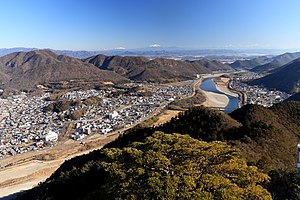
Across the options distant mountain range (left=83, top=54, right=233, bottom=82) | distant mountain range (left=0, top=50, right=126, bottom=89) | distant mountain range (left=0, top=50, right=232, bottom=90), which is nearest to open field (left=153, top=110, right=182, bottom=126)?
distant mountain range (left=0, top=50, right=232, bottom=90)

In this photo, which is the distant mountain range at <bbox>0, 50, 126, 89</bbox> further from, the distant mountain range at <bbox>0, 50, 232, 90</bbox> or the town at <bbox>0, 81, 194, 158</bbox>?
the town at <bbox>0, 81, 194, 158</bbox>

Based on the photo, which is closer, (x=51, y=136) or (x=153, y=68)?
(x=51, y=136)

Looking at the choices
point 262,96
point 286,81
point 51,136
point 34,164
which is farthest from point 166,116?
point 286,81

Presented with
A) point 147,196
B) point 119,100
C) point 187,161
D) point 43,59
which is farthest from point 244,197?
point 43,59

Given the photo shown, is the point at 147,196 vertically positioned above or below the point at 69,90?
above

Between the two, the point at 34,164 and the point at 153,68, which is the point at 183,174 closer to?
the point at 34,164

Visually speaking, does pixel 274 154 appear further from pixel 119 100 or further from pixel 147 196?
pixel 119 100
